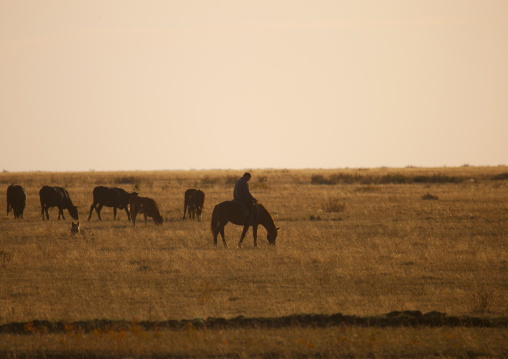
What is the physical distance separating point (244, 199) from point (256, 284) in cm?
517

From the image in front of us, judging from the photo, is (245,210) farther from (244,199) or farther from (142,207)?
(142,207)

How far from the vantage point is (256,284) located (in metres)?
13.2

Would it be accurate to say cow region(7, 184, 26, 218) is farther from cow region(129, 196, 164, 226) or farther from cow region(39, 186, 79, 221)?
cow region(129, 196, 164, 226)

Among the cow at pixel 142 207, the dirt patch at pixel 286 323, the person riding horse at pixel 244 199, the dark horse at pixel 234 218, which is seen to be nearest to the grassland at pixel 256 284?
the dirt patch at pixel 286 323

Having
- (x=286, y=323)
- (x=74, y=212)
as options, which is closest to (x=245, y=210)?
(x=286, y=323)

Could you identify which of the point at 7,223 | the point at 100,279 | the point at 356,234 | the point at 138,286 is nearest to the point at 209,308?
the point at 138,286

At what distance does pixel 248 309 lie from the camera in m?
11.0

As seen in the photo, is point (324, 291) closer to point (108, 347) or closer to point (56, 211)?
point (108, 347)

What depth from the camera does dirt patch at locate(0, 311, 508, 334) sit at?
31.4 feet

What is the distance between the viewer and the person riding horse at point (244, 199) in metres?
18.0

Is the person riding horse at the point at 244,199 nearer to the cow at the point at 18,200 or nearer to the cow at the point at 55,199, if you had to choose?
the cow at the point at 55,199

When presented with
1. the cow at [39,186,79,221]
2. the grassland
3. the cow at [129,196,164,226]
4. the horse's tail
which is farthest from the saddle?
the cow at [39,186,79,221]

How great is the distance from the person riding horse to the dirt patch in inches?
327

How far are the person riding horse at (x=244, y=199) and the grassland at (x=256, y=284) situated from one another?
1230mm
